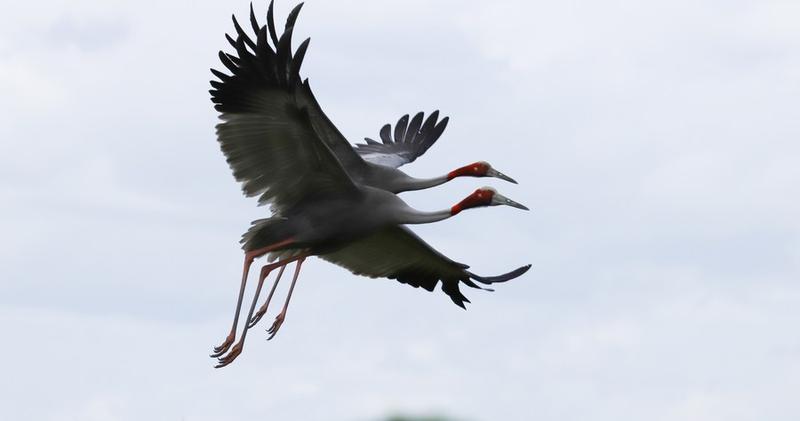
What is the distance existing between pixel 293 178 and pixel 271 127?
2.78 feet

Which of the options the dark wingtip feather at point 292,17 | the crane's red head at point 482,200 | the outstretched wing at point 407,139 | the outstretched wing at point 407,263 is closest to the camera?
the dark wingtip feather at point 292,17

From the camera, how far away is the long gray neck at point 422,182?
2445 centimetres

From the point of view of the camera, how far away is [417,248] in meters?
24.3

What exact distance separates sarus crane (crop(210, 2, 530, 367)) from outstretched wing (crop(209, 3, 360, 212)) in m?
0.01

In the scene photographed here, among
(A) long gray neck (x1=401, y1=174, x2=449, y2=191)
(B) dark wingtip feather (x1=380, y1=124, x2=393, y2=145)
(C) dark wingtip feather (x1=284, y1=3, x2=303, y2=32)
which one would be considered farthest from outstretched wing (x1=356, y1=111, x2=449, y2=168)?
(C) dark wingtip feather (x1=284, y1=3, x2=303, y2=32)

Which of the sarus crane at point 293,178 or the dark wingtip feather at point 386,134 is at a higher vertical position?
the dark wingtip feather at point 386,134

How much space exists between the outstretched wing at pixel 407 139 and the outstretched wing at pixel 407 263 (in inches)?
121

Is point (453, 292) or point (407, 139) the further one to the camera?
point (407, 139)

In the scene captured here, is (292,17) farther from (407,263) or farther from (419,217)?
(407,263)

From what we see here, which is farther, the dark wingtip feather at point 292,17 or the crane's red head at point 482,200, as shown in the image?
the crane's red head at point 482,200

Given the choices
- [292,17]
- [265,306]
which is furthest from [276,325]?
[292,17]

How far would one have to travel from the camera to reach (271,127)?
71.2 ft

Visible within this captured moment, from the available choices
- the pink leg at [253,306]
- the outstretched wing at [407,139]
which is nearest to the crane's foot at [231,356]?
the pink leg at [253,306]

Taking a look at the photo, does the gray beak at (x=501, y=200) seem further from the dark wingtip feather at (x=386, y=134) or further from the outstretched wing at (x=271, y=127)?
the dark wingtip feather at (x=386, y=134)
